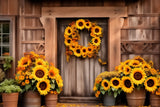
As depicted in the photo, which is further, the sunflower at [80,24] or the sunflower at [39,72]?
the sunflower at [80,24]

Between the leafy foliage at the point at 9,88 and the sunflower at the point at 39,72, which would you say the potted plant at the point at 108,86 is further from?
the leafy foliage at the point at 9,88

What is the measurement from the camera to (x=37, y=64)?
324 inches

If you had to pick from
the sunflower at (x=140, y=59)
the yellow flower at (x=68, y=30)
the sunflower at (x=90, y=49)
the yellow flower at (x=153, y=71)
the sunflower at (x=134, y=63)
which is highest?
the yellow flower at (x=68, y=30)

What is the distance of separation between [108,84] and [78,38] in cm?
171

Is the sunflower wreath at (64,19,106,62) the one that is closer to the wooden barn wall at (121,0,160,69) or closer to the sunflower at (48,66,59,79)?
the wooden barn wall at (121,0,160,69)

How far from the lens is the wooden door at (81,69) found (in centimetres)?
904

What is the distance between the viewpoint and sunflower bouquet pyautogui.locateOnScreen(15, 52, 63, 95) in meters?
7.93

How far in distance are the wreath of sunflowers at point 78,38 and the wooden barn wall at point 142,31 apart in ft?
2.48

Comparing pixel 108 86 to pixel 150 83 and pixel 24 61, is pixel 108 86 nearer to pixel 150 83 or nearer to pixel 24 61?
pixel 150 83

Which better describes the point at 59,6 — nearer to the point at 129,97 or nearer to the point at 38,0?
the point at 38,0

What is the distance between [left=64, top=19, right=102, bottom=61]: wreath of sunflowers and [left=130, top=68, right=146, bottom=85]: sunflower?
1.37 meters

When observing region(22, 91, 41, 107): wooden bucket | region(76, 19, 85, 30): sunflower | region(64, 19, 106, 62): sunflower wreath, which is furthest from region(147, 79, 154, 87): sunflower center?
region(22, 91, 41, 107): wooden bucket

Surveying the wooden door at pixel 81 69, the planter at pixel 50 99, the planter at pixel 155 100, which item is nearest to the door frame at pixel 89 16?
the wooden door at pixel 81 69

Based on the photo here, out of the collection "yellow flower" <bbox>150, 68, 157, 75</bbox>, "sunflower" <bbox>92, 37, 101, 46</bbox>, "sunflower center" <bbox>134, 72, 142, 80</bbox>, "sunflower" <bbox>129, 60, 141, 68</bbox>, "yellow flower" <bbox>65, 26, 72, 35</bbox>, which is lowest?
"sunflower center" <bbox>134, 72, 142, 80</bbox>
